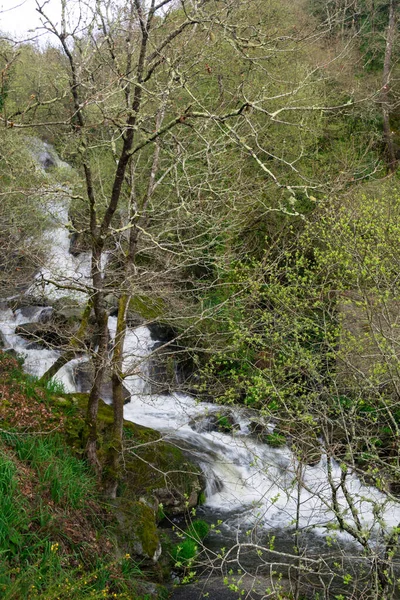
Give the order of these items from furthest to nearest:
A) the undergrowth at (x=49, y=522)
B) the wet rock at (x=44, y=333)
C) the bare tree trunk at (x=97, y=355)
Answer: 1. the wet rock at (x=44, y=333)
2. the bare tree trunk at (x=97, y=355)
3. the undergrowth at (x=49, y=522)

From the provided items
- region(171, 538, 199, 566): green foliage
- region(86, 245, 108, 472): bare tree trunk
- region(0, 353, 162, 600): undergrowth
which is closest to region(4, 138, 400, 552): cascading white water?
region(86, 245, 108, 472): bare tree trunk

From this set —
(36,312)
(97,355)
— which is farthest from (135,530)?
(36,312)

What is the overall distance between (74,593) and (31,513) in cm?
84

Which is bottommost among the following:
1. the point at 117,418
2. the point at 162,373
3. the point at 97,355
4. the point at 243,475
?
the point at 243,475

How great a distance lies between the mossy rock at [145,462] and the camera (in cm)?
667

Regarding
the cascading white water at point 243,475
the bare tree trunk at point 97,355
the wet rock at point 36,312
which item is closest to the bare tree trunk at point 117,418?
the bare tree trunk at point 97,355

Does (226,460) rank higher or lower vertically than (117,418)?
lower

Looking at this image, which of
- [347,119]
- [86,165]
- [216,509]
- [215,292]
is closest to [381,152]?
[347,119]

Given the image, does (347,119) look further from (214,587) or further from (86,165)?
(214,587)

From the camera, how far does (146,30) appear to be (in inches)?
172

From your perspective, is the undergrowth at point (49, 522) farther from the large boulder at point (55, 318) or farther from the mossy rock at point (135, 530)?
the large boulder at point (55, 318)

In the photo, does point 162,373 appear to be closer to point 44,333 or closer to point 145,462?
point 145,462

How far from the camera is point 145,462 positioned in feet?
21.5

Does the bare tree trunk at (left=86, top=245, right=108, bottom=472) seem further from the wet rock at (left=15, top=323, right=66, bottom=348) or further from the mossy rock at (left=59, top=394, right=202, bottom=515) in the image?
the wet rock at (left=15, top=323, right=66, bottom=348)
